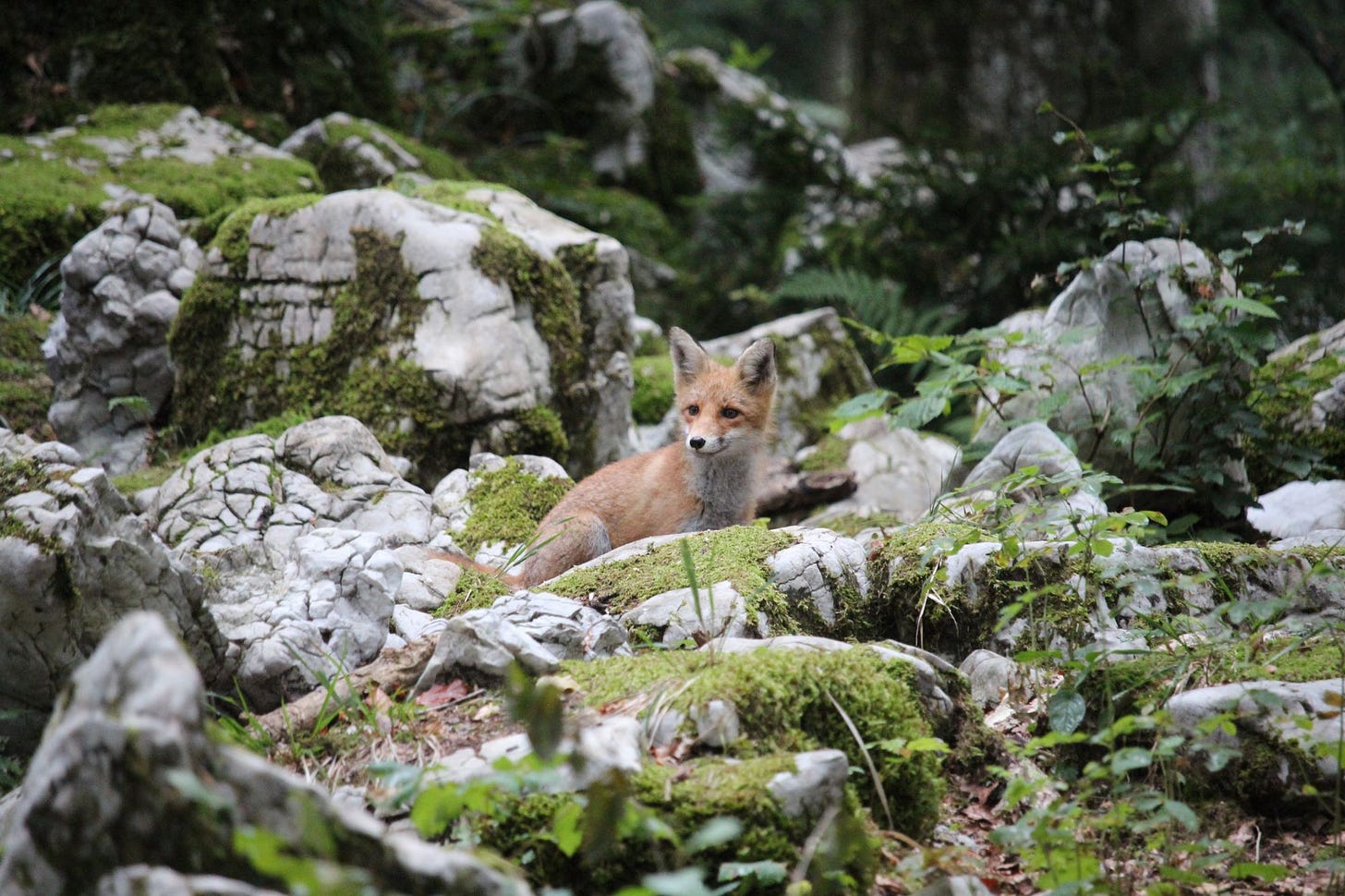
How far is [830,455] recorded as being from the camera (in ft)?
28.2

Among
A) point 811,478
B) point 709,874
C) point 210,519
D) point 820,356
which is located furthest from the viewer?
point 820,356

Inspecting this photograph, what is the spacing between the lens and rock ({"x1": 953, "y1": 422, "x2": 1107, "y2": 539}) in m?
4.53

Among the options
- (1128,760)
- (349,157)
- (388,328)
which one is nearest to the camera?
(1128,760)

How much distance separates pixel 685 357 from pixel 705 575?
9.59 ft

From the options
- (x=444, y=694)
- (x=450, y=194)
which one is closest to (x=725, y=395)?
(x=450, y=194)

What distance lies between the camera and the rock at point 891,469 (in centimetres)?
775

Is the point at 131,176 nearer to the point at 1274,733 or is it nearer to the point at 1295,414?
the point at 1274,733

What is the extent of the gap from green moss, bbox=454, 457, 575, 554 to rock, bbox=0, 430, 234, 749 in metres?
1.86

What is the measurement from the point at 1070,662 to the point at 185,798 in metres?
2.93

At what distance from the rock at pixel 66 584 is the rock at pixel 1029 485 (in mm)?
3470

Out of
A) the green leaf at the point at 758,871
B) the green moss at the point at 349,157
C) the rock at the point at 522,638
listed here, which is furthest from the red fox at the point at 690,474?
the green moss at the point at 349,157

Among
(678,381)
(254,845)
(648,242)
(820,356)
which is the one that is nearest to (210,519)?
(678,381)

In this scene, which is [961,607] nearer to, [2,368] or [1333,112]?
[2,368]

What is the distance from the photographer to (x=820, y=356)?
30.7 feet
